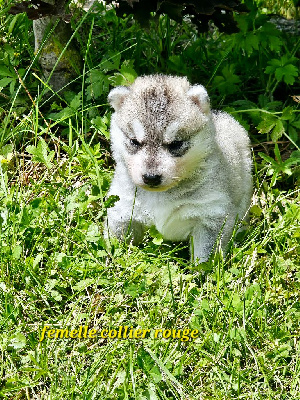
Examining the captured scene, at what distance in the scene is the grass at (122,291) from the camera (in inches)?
125

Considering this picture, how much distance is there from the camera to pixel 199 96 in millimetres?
3590

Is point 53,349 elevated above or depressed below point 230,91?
below

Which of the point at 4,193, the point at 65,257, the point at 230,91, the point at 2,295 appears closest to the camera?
the point at 2,295

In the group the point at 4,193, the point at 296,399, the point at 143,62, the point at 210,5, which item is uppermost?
the point at 210,5

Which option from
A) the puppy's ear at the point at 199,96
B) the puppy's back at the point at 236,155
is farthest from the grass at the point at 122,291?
the puppy's ear at the point at 199,96

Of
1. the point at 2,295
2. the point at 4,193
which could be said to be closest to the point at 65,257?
the point at 2,295

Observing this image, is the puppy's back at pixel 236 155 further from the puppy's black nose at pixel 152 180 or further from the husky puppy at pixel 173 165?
the puppy's black nose at pixel 152 180

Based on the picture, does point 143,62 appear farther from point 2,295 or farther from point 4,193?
point 2,295

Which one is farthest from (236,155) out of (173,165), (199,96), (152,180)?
(152,180)

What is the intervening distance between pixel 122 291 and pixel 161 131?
1060 mm

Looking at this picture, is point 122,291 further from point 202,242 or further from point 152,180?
point 152,180

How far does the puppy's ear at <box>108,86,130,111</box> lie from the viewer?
3.68 metres

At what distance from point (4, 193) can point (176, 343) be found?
1.73m

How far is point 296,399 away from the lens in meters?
3.05
